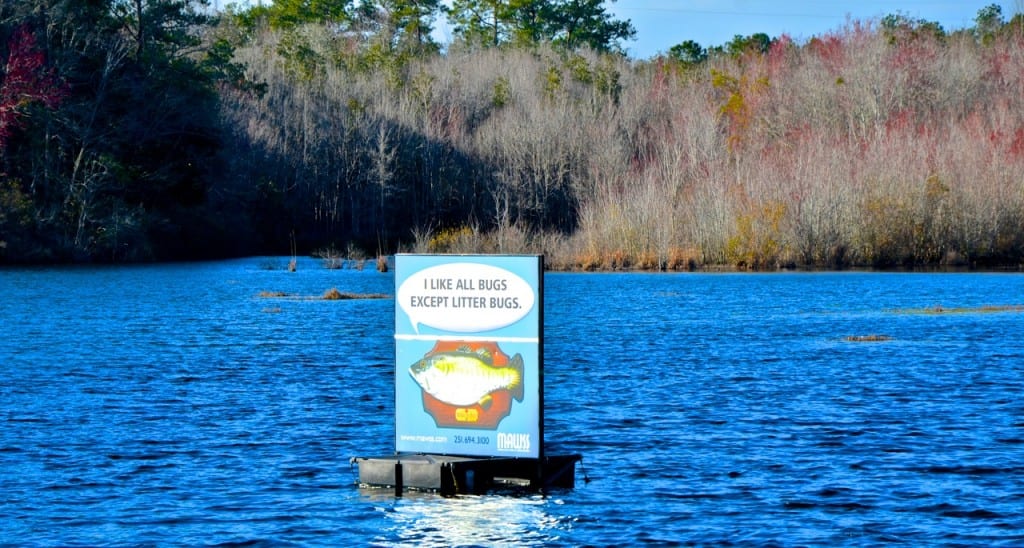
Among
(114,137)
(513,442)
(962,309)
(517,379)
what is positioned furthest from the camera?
(114,137)

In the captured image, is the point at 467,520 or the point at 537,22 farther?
the point at 537,22

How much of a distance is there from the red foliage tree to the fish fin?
66620 millimetres

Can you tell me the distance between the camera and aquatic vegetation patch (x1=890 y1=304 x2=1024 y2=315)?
144 feet

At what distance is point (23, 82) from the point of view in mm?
75562

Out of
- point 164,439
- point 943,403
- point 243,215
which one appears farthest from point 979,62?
point 164,439

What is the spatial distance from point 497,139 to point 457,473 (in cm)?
9000

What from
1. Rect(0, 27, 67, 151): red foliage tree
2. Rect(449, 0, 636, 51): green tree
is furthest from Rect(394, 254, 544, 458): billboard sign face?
Rect(449, 0, 636, 51): green tree

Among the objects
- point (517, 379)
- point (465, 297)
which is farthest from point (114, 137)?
point (517, 379)

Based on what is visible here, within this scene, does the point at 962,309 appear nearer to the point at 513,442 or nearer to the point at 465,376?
the point at 513,442

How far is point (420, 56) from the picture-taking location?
407ft

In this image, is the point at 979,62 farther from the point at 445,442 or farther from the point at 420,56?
the point at 445,442

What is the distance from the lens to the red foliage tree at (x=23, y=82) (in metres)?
75.6

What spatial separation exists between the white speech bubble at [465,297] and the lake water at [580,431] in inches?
81.1

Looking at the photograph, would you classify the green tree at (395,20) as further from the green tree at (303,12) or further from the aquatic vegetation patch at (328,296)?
the aquatic vegetation patch at (328,296)
